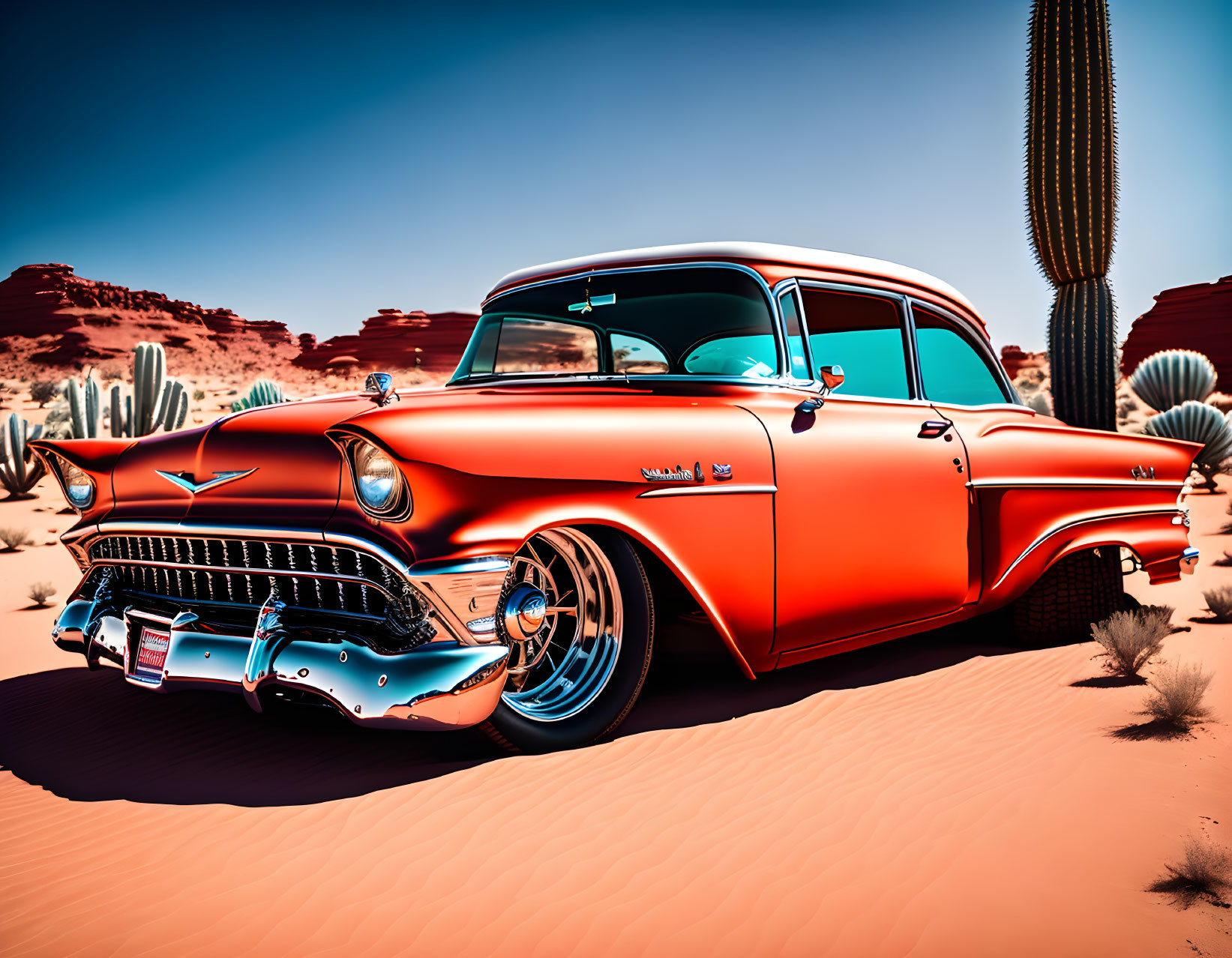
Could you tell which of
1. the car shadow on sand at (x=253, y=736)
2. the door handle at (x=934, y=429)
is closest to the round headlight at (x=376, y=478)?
the car shadow on sand at (x=253, y=736)

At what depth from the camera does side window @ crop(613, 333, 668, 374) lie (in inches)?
163

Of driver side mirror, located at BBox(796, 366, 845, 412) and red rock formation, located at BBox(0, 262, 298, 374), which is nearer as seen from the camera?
driver side mirror, located at BBox(796, 366, 845, 412)

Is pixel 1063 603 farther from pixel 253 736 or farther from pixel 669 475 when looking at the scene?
pixel 253 736

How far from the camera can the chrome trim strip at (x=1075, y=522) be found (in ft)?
13.9

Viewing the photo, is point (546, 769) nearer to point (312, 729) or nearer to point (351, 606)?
point (351, 606)

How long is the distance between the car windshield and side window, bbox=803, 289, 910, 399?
0.45 metres

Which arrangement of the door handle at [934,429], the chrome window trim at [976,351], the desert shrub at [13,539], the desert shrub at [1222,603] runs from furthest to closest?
the desert shrub at [13,539] → the desert shrub at [1222,603] → the chrome window trim at [976,351] → the door handle at [934,429]

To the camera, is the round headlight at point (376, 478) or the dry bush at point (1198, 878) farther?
the round headlight at point (376, 478)

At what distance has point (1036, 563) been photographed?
4.36 meters

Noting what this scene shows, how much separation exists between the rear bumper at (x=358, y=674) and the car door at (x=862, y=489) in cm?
128

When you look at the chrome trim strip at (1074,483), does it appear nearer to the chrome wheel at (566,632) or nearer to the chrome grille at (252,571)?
the chrome wheel at (566,632)

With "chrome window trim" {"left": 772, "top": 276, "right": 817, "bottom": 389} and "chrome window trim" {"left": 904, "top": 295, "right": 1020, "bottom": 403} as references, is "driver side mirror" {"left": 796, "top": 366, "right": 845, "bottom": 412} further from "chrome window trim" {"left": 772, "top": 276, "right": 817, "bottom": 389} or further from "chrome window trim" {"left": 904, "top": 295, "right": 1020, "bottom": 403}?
"chrome window trim" {"left": 904, "top": 295, "right": 1020, "bottom": 403}

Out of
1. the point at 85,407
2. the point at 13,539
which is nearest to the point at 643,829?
the point at 13,539

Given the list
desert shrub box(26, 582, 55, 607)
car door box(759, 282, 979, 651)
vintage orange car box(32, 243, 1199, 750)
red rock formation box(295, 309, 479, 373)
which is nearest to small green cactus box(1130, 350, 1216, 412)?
vintage orange car box(32, 243, 1199, 750)
